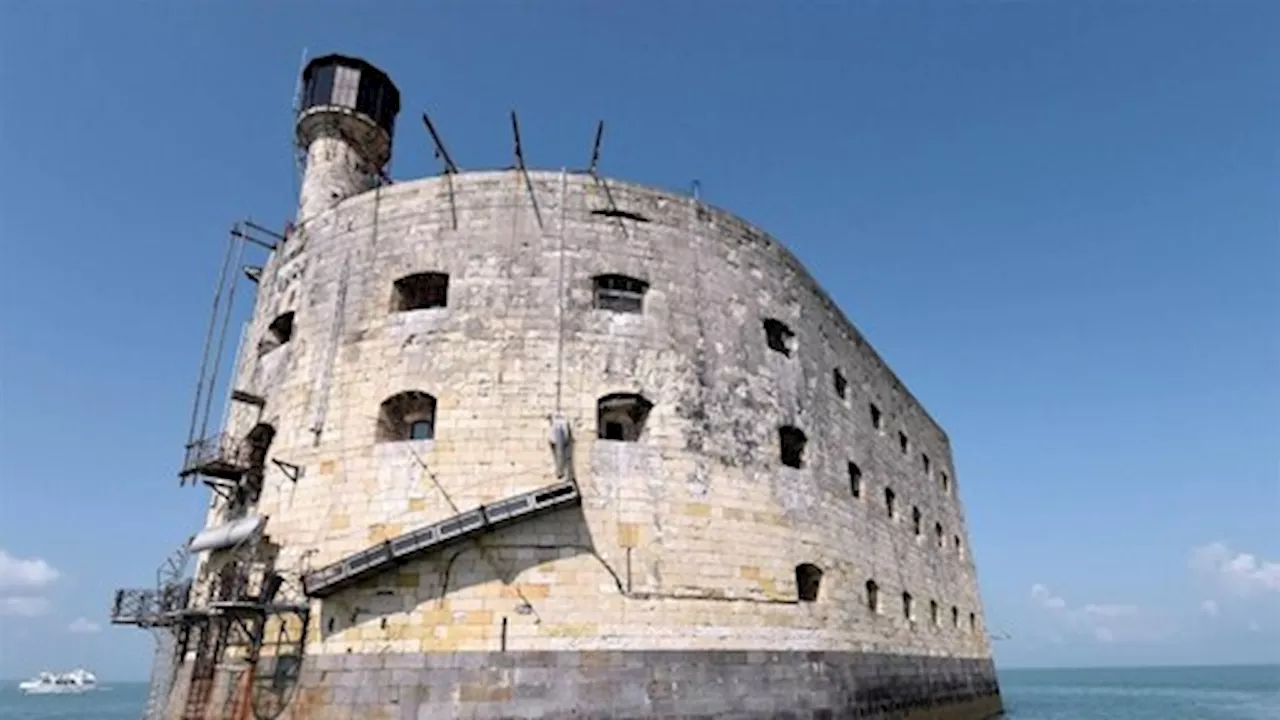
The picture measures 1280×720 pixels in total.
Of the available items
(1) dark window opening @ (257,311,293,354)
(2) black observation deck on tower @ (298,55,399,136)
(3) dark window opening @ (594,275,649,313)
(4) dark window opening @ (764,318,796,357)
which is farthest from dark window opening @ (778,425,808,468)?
(2) black observation deck on tower @ (298,55,399,136)

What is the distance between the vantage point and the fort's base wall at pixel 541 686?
35.5ft

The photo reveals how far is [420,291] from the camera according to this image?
47.8 ft

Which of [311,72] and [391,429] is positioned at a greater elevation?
[311,72]

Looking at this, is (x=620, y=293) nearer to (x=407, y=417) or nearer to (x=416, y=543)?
(x=407, y=417)

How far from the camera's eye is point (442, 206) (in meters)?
14.7

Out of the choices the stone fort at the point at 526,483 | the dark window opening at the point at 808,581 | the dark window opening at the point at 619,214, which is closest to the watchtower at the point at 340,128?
the stone fort at the point at 526,483

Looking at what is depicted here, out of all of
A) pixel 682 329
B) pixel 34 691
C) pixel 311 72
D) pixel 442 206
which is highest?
pixel 311 72

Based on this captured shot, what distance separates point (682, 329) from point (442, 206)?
4.78 metres

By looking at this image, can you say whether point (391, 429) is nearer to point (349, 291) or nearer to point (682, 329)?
point (349, 291)

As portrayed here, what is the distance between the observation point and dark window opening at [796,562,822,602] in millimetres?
14406

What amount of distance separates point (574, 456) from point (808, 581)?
5073mm

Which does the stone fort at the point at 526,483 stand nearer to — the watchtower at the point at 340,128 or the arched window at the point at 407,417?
the arched window at the point at 407,417

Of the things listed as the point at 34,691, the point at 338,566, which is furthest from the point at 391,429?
the point at 34,691

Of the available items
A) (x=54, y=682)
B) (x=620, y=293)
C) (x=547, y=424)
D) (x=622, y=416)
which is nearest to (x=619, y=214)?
(x=620, y=293)
